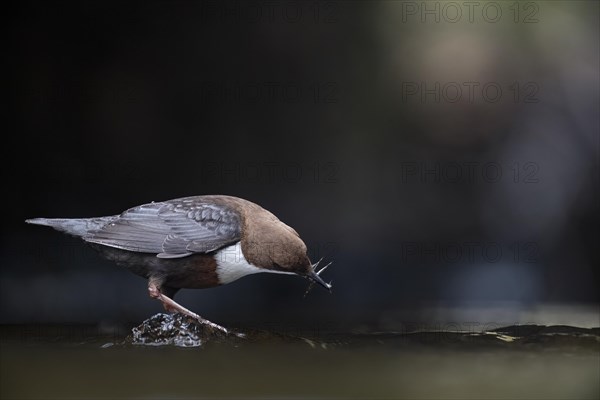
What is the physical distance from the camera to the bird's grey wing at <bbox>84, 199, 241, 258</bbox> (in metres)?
3.48

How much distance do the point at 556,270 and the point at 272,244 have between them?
2.16 meters

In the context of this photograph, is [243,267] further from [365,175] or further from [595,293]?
[595,293]

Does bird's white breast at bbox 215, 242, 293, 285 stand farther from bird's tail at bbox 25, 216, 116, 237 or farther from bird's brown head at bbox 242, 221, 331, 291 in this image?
bird's tail at bbox 25, 216, 116, 237

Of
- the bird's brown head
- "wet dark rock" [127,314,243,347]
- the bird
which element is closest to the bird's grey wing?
the bird

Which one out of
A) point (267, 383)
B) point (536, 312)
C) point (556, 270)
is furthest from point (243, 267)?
point (556, 270)

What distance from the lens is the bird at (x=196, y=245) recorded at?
3.42 meters

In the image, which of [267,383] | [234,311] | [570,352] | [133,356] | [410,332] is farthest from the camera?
[234,311]

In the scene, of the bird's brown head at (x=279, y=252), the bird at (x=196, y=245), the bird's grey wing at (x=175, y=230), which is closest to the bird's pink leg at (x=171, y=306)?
the bird at (x=196, y=245)

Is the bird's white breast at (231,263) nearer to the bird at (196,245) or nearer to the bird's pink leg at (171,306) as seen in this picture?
the bird at (196,245)

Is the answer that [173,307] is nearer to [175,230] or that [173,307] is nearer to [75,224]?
[175,230]

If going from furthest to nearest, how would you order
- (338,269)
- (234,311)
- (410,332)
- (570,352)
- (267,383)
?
(338,269) → (234,311) → (410,332) → (570,352) → (267,383)

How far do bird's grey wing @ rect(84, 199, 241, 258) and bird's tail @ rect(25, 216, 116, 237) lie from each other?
3 centimetres

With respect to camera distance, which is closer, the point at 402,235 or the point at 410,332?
the point at 410,332

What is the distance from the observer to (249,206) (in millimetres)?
3607
